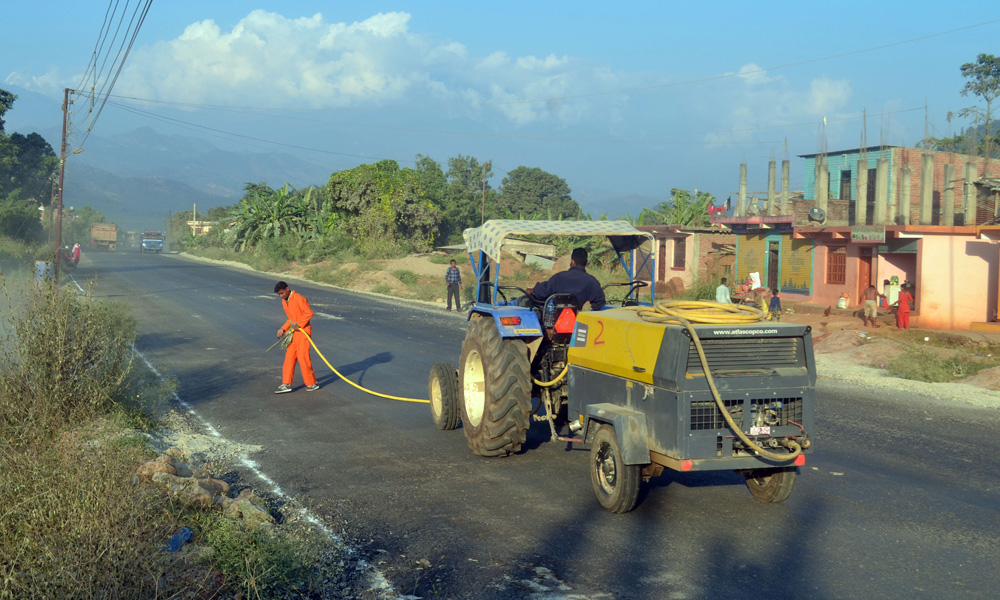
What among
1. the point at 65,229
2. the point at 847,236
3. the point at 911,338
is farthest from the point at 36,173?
the point at 911,338

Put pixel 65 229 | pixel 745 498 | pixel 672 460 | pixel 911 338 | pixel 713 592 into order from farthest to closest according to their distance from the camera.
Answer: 1. pixel 65 229
2. pixel 911 338
3. pixel 745 498
4. pixel 672 460
5. pixel 713 592

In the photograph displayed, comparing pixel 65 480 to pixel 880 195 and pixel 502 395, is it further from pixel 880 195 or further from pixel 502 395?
pixel 880 195

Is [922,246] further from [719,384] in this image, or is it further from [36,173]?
[36,173]

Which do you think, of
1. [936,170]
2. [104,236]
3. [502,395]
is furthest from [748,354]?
[104,236]

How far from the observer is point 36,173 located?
59.8 m

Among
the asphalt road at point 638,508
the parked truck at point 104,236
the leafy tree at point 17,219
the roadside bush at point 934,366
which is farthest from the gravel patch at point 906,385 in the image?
the parked truck at point 104,236

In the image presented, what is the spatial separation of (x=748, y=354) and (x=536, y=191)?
8205 cm

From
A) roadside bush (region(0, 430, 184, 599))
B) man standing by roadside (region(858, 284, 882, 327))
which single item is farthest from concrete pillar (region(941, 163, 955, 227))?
roadside bush (region(0, 430, 184, 599))

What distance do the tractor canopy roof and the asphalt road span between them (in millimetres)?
2160

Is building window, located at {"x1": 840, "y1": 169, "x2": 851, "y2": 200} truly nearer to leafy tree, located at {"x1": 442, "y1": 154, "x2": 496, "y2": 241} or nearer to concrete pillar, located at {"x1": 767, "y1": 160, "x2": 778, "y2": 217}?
concrete pillar, located at {"x1": 767, "y1": 160, "x2": 778, "y2": 217}

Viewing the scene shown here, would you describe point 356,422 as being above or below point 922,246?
below

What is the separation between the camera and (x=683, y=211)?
122 ft

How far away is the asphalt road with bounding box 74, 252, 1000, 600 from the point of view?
520cm

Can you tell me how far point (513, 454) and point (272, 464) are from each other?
234 cm
